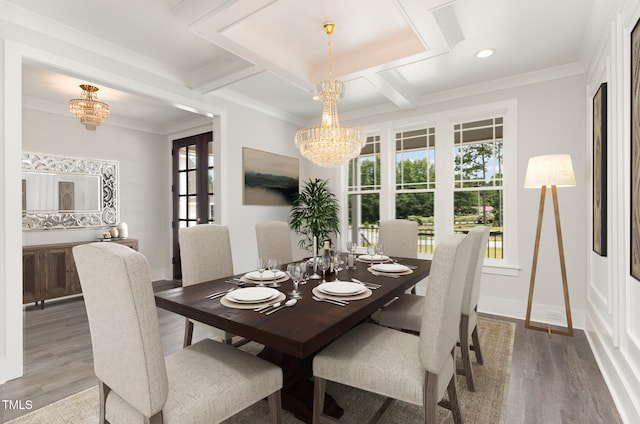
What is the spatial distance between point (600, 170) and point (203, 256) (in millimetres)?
3213

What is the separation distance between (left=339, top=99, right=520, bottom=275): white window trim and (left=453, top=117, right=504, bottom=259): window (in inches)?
3.2

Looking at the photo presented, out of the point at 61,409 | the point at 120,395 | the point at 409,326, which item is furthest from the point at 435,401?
the point at 61,409

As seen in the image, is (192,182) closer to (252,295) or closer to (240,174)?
(240,174)

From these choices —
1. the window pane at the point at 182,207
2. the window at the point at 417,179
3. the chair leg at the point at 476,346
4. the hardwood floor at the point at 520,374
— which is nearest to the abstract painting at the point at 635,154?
the hardwood floor at the point at 520,374

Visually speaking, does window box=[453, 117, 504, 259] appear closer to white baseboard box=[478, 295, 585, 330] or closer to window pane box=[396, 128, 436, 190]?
window pane box=[396, 128, 436, 190]

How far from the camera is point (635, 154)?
5.94 ft

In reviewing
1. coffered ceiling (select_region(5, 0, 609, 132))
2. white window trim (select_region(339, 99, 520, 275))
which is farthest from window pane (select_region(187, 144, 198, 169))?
white window trim (select_region(339, 99, 520, 275))

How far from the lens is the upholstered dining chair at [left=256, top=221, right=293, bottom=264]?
9.99 feet

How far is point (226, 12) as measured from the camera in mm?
2180

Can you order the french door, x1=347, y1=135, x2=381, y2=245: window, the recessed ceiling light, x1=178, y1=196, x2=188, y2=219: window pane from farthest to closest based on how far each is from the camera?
x1=178, y1=196, x2=188, y2=219: window pane → the french door → x1=347, y1=135, x2=381, y2=245: window → the recessed ceiling light

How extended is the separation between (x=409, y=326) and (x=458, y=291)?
81 cm

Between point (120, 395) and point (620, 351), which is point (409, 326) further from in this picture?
point (120, 395)

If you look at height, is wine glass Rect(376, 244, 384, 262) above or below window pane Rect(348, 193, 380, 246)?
below

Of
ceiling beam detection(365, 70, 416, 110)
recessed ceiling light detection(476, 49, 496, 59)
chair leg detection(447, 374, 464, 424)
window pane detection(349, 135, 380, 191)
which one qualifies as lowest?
chair leg detection(447, 374, 464, 424)
